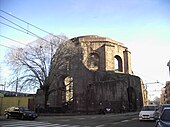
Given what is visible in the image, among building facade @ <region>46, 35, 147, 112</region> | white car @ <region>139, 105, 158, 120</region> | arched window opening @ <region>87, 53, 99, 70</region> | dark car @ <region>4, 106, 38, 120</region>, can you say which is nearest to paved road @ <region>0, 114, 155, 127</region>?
white car @ <region>139, 105, 158, 120</region>

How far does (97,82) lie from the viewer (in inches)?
2056

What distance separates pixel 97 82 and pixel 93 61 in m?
7.69

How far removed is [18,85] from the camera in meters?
41.1

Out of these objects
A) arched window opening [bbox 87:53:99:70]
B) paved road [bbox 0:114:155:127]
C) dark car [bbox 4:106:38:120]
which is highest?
arched window opening [bbox 87:53:99:70]

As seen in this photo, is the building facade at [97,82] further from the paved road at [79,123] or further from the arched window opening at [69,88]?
the paved road at [79,123]

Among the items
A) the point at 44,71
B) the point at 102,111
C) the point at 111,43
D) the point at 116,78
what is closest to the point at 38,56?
the point at 44,71

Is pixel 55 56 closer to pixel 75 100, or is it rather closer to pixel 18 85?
pixel 18 85

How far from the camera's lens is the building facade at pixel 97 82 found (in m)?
49.4

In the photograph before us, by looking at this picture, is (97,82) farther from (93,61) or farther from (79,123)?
(79,123)

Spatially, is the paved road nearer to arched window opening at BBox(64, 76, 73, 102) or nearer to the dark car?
the dark car

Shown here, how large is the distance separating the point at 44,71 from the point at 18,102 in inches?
251

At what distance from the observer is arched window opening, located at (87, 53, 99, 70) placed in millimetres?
55094

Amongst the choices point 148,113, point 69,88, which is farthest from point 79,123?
point 69,88

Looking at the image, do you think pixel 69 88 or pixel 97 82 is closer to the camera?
pixel 69 88
